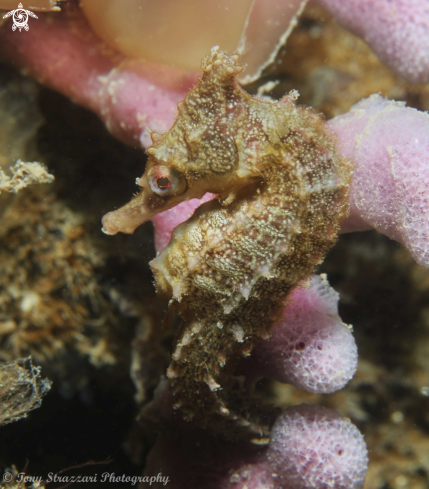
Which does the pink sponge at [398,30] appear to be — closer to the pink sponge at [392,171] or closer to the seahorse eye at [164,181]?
the pink sponge at [392,171]

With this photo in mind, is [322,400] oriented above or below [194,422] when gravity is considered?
below

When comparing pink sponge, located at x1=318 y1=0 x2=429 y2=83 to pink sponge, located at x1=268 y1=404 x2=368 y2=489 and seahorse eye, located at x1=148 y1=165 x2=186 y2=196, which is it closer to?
seahorse eye, located at x1=148 y1=165 x2=186 y2=196

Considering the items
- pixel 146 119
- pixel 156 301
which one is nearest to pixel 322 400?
pixel 156 301

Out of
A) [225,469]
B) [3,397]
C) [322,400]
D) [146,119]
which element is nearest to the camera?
[3,397]

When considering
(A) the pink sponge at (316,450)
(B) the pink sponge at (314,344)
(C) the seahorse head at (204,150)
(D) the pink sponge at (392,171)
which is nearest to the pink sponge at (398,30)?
(D) the pink sponge at (392,171)

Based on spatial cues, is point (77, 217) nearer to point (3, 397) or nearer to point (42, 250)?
point (42, 250)

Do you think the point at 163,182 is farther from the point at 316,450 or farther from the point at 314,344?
the point at 316,450

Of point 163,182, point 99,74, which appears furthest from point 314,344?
point 99,74
